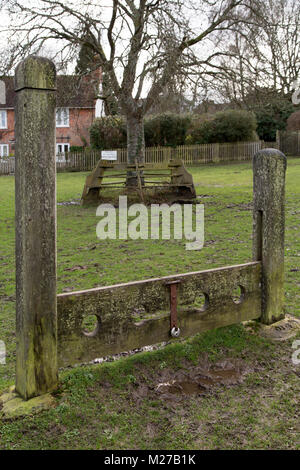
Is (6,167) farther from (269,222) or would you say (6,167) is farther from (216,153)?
(269,222)

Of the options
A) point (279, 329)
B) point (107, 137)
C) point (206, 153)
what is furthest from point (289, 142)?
point (279, 329)

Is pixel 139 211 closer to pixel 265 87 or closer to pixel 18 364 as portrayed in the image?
pixel 265 87

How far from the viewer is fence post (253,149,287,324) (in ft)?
13.6

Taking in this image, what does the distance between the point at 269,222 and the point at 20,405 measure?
8.11ft

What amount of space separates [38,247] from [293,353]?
88.3 inches

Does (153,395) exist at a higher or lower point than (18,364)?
lower

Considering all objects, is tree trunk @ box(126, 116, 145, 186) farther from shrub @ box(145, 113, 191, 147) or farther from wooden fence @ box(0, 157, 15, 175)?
wooden fence @ box(0, 157, 15, 175)

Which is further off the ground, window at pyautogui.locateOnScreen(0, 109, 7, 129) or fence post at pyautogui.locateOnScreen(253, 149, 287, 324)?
window at pyautogui.locateOnScreen(0, 109, 7, 129)

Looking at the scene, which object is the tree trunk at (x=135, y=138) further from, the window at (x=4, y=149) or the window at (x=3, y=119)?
the window at (x=3, y=119)

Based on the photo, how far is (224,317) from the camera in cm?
398

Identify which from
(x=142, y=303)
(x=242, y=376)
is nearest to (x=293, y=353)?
(x=242, y=376)

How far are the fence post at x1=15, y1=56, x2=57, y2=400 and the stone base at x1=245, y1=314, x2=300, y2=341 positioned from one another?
1.93 m

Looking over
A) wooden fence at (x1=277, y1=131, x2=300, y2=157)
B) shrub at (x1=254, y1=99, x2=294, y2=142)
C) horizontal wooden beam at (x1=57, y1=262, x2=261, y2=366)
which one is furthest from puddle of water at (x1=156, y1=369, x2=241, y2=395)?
shrub at (x1=254, y1=99, x2=294, y2=142)

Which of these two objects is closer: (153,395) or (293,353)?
(153,395)
